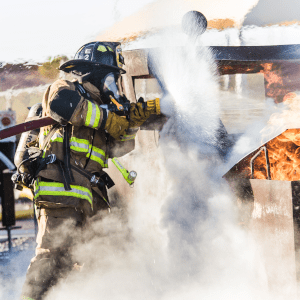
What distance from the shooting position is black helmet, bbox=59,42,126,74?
105 inches

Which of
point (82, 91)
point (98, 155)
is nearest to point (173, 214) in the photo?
point (98, 155)

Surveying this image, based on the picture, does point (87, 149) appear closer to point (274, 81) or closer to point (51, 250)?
point (51, 250)

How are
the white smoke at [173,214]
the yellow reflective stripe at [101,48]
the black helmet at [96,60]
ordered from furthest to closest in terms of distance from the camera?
the white smoke at [173,214]
the yellow reflective stripe at [101,48]
the black helmet at [96,60]

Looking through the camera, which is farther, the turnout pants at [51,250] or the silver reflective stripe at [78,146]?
the silver reflective stripe at [78,146]

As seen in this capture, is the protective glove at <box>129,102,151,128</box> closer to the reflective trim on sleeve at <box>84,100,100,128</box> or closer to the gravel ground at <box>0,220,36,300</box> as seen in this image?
the reflective trim on sleeve at <box>84,100,100,128</box>

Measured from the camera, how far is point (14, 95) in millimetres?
5336

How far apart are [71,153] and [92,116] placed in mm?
403

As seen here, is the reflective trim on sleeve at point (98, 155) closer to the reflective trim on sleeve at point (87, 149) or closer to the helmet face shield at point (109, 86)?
the reflective trim on sleeve at point (87, 149)

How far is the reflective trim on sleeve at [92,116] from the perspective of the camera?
2309 millimetres

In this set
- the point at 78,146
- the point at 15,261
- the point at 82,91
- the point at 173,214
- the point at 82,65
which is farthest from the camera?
the point at 15,261

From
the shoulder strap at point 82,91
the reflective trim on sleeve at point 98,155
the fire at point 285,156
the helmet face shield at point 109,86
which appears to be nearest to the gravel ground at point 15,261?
the reflective trim on sleeve at point 98,155

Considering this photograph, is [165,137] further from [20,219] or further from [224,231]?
[20,219]

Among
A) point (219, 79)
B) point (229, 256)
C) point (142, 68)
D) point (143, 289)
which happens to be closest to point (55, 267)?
point (143, 289)

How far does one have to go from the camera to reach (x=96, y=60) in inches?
107
